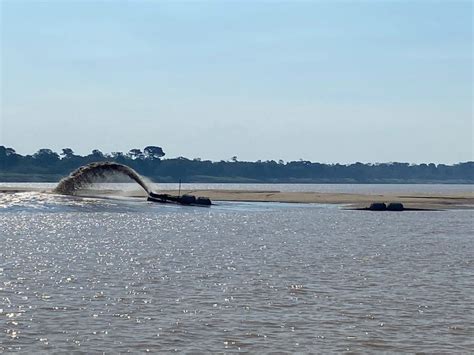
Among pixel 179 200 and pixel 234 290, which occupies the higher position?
pixel 179 200

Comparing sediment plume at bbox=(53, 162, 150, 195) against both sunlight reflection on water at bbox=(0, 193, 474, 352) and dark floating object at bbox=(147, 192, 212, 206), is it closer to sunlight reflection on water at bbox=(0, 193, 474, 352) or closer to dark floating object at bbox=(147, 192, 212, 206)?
dark floating object at bbox=(147, 192, 212, 206)

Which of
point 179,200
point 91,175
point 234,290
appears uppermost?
point 91,175

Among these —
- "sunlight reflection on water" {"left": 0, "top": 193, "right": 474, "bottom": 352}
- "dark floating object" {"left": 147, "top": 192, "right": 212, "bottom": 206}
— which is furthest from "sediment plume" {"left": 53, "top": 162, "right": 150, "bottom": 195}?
"sunlight reflection on water" {"left": 0, "top": 193, "right": 474, "bottom": 352}

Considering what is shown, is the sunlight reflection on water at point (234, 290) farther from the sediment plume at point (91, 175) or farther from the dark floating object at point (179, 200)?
the sediment plume at point (91, 175)

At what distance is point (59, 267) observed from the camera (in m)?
34.3

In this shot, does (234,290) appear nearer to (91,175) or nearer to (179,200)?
(179,200)

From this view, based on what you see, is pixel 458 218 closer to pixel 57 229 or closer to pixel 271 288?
pixel 57 229

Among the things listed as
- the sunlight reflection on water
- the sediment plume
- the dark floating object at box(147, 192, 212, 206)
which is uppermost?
the sediment plume

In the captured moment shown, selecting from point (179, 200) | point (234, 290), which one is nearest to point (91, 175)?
point (179, 200)

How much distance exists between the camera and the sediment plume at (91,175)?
9525 centimetres

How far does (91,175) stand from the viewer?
3844 inches

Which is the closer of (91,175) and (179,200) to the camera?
(179,200)

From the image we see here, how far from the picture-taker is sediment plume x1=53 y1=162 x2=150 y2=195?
9525 centimetres

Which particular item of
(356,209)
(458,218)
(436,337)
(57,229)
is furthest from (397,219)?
(436,337)
